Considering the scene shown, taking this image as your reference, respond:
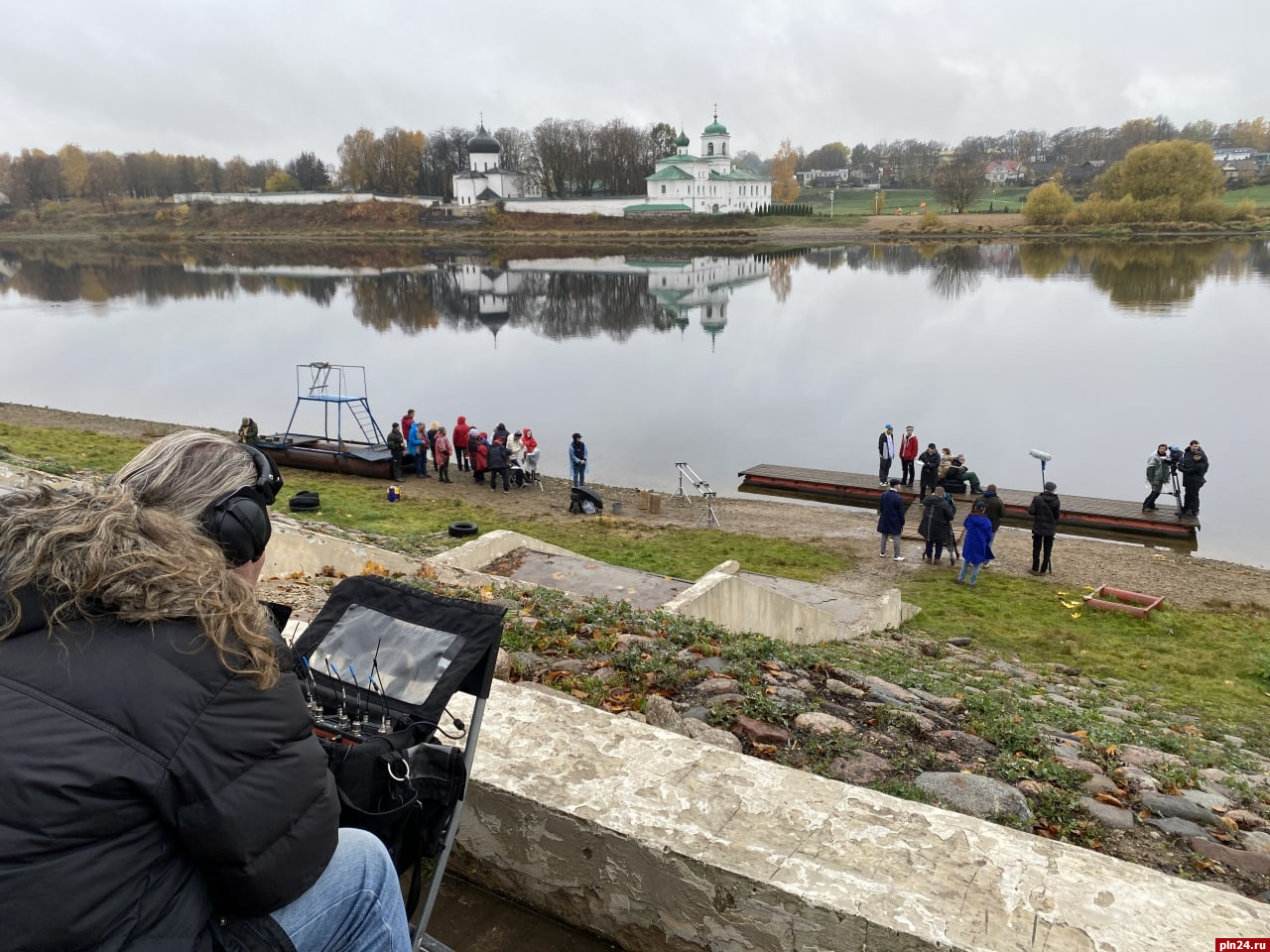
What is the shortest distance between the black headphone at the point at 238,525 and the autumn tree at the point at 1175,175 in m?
96.7

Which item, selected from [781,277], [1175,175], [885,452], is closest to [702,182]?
[781,277]

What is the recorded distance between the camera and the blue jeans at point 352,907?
1854mm

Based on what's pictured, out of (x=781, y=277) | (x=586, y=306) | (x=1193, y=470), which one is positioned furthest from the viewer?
(x=781, y=277)

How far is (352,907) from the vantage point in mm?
1906

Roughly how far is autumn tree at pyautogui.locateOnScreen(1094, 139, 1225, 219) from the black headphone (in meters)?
96.7

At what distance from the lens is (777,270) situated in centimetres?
7275

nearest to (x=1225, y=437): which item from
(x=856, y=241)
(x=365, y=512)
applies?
(x=365, y=512)

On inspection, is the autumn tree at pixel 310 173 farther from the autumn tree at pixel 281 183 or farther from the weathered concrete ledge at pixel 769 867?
the weathered concrete ledge at pixel 769 867

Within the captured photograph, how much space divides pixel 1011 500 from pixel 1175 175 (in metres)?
78.4

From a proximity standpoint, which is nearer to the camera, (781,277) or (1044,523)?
(1044,523)

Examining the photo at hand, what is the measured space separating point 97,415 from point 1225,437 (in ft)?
116

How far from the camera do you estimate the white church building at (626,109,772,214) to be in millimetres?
108250

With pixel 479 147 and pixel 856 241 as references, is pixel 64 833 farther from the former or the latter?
pixel 479 147

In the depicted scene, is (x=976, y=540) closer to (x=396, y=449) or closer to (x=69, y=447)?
(x=396, y=449)
